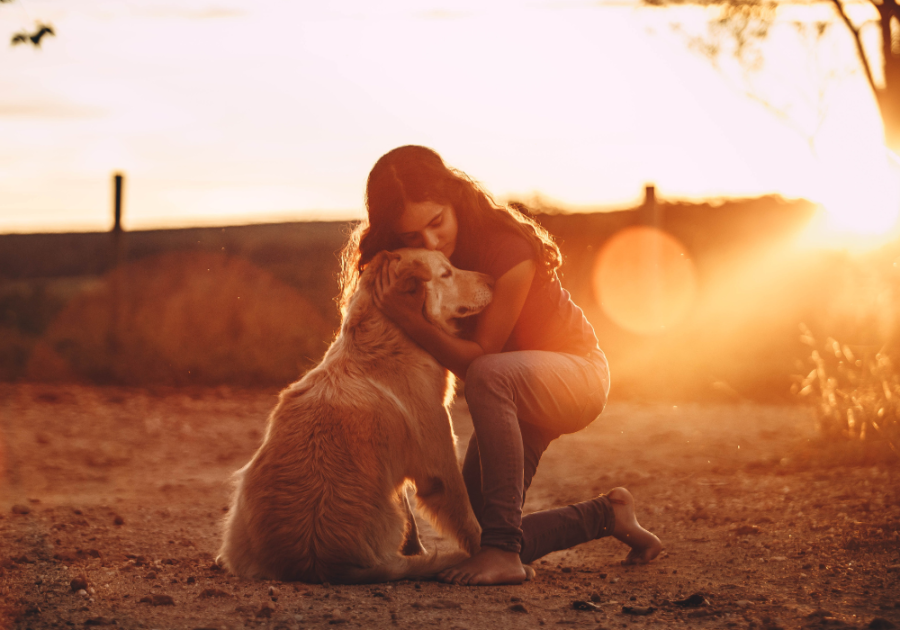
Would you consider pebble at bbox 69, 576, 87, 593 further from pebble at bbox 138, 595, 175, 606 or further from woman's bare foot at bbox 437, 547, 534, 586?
woman's bare foot at bbox 437, 547, 534, 586

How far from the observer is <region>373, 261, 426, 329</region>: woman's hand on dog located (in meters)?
3.09

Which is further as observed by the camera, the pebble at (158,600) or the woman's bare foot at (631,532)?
the woman's bare foot at (631,532)

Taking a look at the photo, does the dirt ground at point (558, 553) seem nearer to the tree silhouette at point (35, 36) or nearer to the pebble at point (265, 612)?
the pebble at point (265, 612)

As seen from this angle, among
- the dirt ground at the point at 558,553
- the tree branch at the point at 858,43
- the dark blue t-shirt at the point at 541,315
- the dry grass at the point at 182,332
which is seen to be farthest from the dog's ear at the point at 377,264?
the tree branch at the point at 858,43

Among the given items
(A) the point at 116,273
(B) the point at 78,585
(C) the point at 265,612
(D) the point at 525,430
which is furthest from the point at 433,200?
(A) the point at 116,273

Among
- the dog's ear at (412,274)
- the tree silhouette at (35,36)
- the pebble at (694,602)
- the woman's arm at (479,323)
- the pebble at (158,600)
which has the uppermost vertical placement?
the tree silhouette at (35,36)

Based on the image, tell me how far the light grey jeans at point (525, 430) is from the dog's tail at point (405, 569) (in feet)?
0.55

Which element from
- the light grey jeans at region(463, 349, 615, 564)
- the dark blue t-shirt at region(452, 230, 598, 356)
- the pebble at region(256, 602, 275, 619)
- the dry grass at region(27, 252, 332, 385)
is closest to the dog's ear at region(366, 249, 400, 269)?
the dark blue t-shirt at region(452, 230, 598, 356)

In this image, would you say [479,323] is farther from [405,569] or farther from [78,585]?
[78,585]

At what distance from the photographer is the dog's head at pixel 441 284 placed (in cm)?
322

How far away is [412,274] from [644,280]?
639 cm

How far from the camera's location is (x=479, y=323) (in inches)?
128

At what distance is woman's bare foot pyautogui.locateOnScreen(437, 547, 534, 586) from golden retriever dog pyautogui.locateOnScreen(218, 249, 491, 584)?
0.11m

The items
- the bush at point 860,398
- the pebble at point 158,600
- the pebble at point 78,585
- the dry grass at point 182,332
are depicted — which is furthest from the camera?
the dry grass at point 182,332
